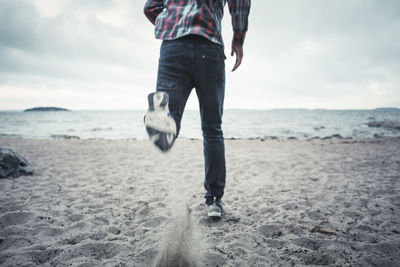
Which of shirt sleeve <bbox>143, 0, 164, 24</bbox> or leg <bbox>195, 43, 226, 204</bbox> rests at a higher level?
shirt sleeve <bbox>143, 0, 164, 24</bbox>

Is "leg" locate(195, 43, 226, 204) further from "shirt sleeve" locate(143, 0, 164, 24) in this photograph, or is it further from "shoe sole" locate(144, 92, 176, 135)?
"shirt sleeve" locate(143, 0, 164, 24)

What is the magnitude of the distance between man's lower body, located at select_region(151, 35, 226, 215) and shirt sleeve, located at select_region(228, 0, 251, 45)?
0.74 feet

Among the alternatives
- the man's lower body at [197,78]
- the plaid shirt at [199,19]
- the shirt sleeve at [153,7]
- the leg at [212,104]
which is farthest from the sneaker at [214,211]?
the shirt sleeve at [153,7]

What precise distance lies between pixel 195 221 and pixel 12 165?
9.79 ft

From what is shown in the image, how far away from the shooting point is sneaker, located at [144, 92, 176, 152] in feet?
4.30

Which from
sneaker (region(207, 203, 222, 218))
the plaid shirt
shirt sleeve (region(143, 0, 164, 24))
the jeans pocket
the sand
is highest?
shirt sleeve (region(143, 0, 164, 24))

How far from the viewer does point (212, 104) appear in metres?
1.57

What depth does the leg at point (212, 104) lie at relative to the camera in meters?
1.48

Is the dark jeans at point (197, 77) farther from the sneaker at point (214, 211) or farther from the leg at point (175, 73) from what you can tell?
the sneaker at point (214, 211)

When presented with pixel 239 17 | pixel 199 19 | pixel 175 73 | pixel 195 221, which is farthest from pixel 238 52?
pixel 195 221

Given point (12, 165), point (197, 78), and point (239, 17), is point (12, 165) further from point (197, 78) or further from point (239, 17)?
point (239, 17)

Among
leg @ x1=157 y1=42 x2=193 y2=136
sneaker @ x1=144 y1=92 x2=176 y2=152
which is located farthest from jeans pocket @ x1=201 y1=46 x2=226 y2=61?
sneaker @ x1=144 y1=92 x2=176 y2=152

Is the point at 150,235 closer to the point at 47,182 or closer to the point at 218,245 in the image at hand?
the point at 218,245

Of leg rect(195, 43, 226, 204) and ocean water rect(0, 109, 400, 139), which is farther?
ocean water rect(0, 109, 400, 139)
